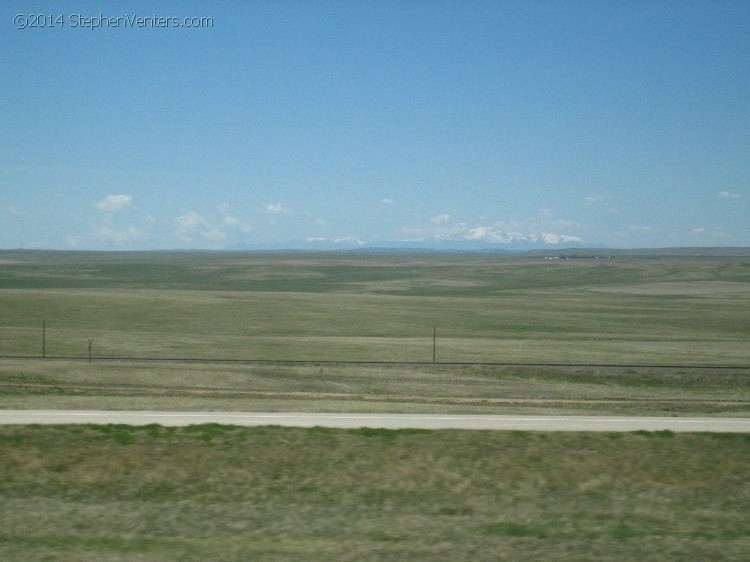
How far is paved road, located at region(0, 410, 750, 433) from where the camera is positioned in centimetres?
1770

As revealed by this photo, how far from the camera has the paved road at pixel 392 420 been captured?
58.1 feet

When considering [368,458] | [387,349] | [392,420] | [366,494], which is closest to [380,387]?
[387,349]

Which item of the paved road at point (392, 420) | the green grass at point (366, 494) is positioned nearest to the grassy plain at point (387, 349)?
the paved road at point (392, 420)

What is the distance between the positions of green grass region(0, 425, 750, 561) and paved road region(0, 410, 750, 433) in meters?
1.64

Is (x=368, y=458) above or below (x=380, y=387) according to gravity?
above

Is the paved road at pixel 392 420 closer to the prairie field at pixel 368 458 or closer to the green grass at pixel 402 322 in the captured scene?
the prairie field at pixel 368 458

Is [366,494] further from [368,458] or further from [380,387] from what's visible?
[380,387]

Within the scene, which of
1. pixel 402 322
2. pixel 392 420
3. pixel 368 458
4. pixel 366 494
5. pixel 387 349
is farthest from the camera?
pixel 402 322

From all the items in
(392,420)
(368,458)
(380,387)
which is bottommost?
(380,387)

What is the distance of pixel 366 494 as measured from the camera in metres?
12.8

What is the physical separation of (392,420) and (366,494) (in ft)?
19.8

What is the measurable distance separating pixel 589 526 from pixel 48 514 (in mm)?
7653

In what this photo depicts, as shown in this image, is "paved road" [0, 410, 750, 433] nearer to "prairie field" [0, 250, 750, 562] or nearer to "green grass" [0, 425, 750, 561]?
"prairie field" [0, 250, 750, 562]

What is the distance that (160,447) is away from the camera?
1461 centimetres
